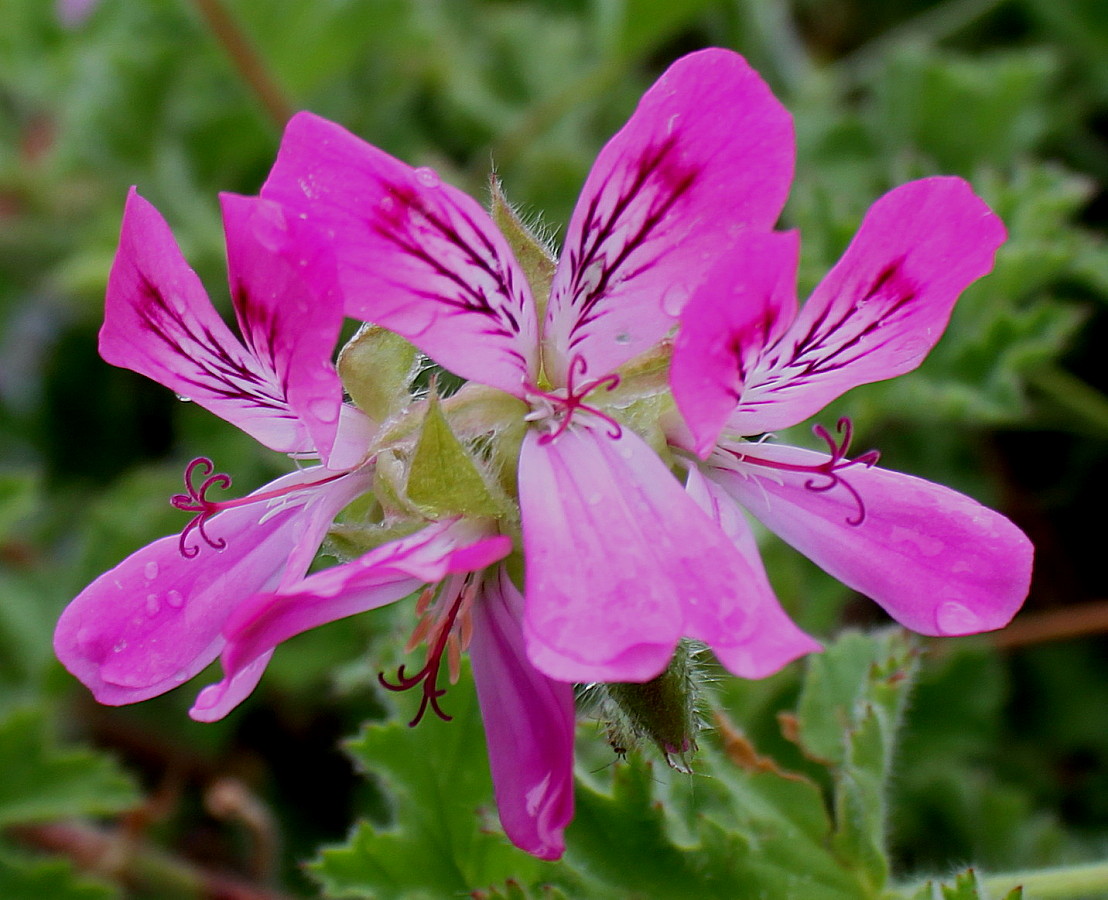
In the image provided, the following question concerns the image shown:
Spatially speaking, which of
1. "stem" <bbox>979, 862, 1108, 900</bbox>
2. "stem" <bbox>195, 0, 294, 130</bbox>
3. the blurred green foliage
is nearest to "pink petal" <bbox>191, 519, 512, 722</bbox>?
the blurred green foliage

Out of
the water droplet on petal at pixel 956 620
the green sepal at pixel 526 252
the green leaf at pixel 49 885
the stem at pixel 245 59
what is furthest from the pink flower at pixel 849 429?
the stem at pixel 245 59

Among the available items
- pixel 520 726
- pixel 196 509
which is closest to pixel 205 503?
pixel 196 509

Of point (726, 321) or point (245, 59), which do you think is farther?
point (245, 59)

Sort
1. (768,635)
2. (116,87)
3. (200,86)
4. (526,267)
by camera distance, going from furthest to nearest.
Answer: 1. (200,86)
2. (116,87)
3. (526,267)
4. (768,635)

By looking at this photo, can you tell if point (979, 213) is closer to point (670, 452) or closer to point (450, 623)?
point (670, 452)

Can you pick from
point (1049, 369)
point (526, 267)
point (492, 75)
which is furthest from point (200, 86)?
point (526, 267)

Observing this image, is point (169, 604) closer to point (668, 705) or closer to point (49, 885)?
point (668, 705)
